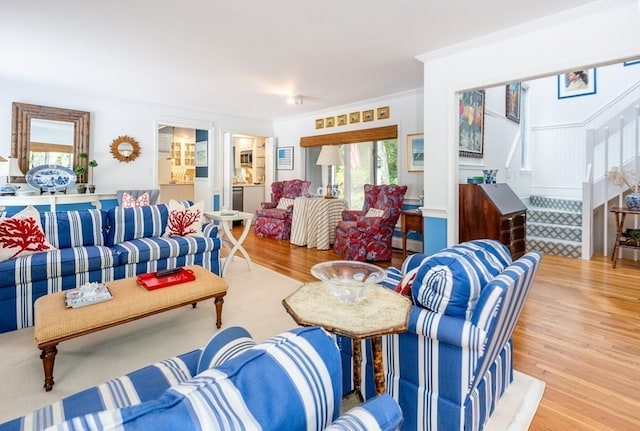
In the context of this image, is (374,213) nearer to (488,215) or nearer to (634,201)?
(488,215)

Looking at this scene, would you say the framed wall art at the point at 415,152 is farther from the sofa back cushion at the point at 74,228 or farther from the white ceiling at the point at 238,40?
the sofa back cushion at the point at 74,228

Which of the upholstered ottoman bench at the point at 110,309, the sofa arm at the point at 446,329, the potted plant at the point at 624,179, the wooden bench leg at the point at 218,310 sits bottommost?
the wooden bench leg at the point at 218,310

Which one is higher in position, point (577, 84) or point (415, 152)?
point (577, 84)

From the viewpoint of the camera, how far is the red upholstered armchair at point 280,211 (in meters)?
6.04

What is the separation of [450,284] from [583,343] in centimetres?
178

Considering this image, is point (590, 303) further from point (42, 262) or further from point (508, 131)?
point (42, 262)

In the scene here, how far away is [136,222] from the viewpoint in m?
3.39

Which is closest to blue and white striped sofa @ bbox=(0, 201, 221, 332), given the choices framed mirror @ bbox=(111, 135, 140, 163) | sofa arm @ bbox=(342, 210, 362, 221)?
sofa arm @ bbox=(342, 210, 362, 221)

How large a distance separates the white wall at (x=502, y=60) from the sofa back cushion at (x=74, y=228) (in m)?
3.34

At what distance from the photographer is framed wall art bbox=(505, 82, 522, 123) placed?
17.3 feet

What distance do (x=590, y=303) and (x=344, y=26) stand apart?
326 centimetres

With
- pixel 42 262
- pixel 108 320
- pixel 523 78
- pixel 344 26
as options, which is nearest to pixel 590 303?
pixel 523 78

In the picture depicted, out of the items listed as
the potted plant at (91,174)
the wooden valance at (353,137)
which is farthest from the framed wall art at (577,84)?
the potted plant at (91,174)

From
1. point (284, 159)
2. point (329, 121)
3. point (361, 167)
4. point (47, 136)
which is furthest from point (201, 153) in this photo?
point (361, 167)
